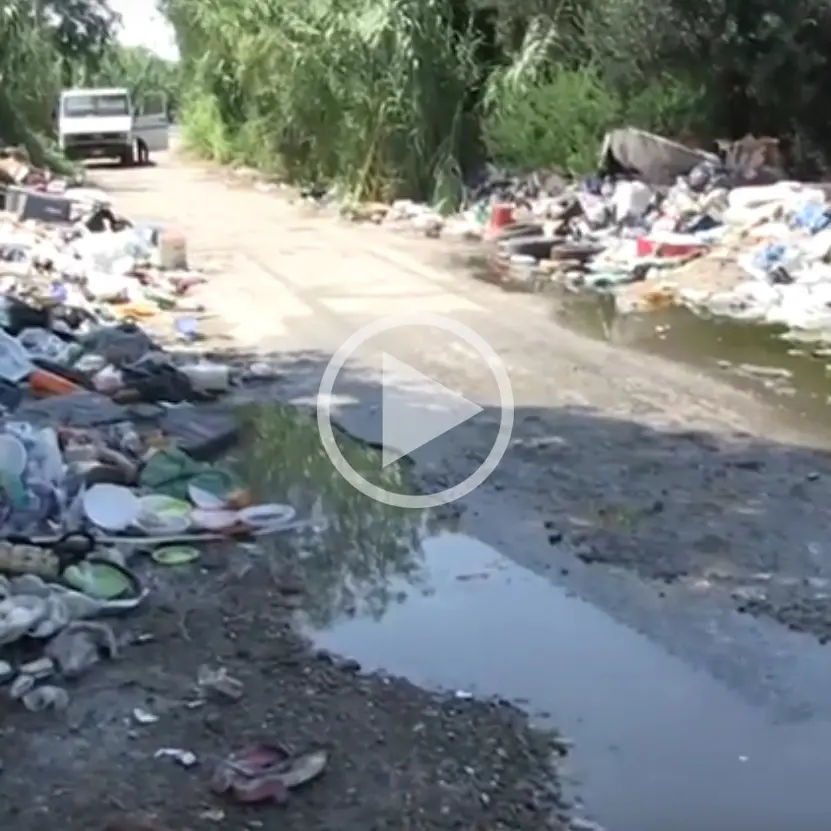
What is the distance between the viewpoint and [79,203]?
16984 millimetres

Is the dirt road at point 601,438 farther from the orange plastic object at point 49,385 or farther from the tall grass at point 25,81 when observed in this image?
the tall grass at point 25,81

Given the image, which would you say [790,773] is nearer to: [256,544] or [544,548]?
[544,548]

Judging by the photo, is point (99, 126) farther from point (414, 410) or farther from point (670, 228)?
point (414, 410)

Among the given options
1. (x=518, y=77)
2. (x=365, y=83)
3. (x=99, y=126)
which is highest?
(x=518, y=77)

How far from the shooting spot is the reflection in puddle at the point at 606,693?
12.1 ft

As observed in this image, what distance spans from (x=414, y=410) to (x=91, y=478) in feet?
7.97

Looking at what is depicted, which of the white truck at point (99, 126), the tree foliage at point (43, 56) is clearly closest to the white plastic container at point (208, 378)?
the tree foliage at point (43, 56)

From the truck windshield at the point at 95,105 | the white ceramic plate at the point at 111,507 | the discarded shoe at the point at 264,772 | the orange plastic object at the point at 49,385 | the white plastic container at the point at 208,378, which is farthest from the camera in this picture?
the truck windshield at the point at 95,105

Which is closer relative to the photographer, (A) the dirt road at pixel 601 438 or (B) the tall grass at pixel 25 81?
(A) the dirt road at pixel 601 438

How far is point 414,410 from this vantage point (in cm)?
794

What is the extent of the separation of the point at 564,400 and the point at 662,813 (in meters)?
4.67

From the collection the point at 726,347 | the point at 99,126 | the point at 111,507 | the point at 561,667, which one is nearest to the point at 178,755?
the point at 561,667
